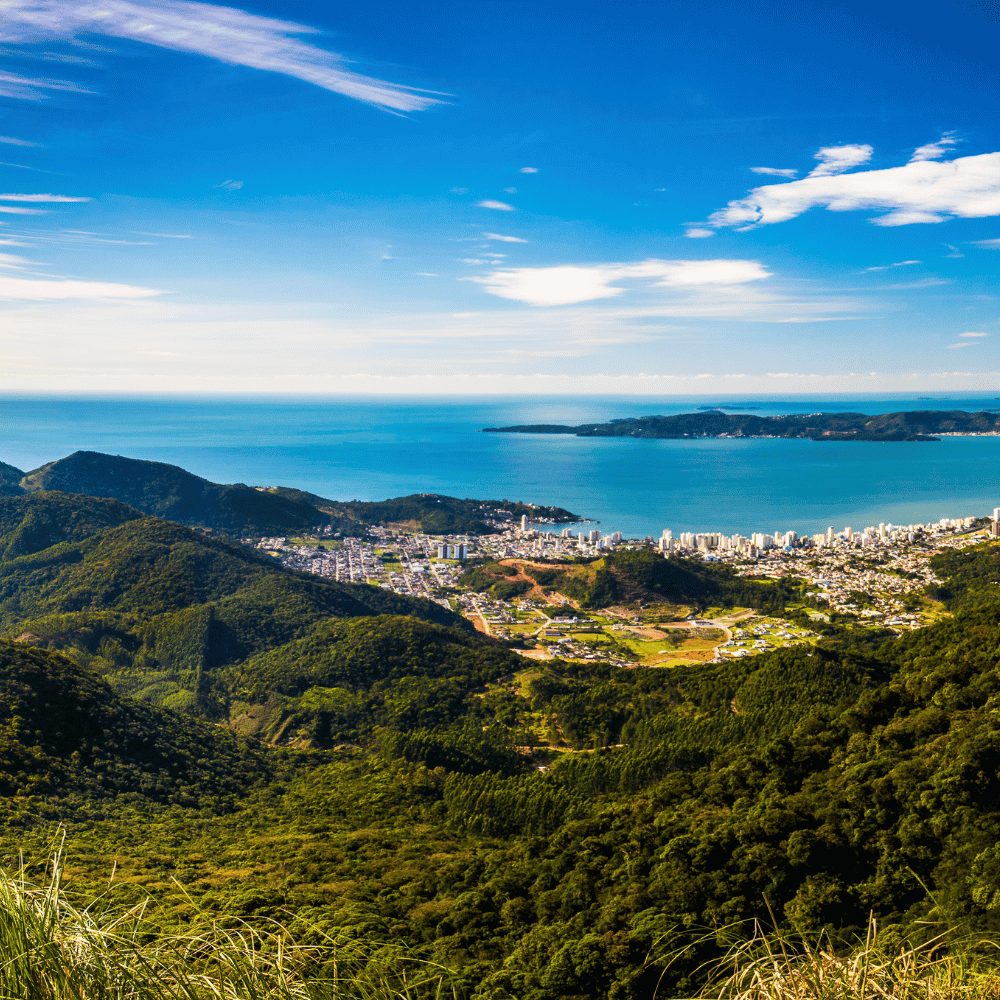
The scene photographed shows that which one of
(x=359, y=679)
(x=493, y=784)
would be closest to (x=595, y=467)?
(x=359, y=679)

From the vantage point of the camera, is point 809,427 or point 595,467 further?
point 809,427

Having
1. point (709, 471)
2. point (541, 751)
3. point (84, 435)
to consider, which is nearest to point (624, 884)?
point (541, 751)

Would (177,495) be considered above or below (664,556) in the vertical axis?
above

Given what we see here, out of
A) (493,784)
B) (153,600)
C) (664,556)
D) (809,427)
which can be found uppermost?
(809,427)

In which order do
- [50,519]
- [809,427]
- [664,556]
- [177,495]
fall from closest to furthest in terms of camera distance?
[50,519]
[664,556]
[177,495]
[809,427]

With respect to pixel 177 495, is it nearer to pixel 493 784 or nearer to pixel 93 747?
pixel 93 747

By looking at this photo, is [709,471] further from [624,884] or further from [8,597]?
[624,884]
